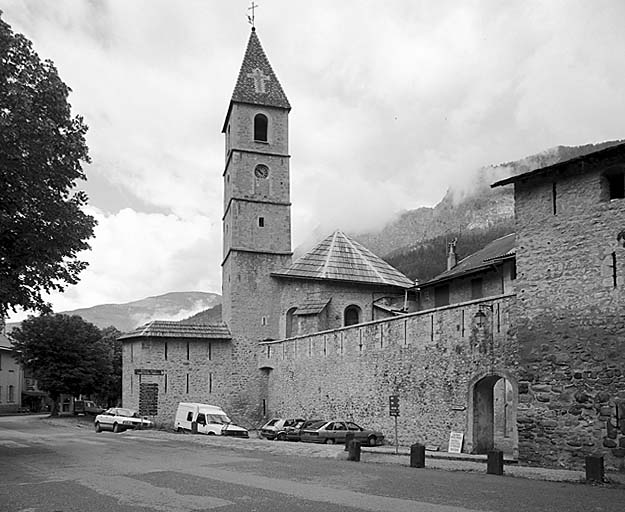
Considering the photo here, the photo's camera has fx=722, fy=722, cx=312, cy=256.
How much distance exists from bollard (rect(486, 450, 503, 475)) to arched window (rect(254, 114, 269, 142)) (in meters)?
31.1

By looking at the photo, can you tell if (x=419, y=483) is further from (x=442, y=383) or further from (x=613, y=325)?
(x=442, y=383)

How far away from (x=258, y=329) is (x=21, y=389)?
40454 millimetres

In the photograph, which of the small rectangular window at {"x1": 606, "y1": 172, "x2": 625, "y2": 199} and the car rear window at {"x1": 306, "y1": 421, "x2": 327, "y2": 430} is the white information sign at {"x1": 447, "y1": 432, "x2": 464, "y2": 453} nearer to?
the car rear window at {"x1": 306, "y1": 421, "x2": 327, "y2": 430}

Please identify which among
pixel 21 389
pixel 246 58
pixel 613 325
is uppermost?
pixel 246 58

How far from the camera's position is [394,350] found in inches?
1083

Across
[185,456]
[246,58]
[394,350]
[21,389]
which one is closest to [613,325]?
[394,350]

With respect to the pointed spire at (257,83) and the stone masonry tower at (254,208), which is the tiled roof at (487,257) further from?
the pointed spire at (257,83)

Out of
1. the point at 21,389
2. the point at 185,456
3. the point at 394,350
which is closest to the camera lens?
the point at 185,456

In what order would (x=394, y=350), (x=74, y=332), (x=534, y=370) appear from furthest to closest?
(x=74, y=332)
(x=394, y=350)
(x=534, y=370)

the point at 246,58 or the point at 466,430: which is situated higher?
the point at 246,58

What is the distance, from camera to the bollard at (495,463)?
1772 centimetres

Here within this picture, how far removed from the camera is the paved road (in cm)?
1253

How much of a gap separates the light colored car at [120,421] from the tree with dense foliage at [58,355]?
14.5m

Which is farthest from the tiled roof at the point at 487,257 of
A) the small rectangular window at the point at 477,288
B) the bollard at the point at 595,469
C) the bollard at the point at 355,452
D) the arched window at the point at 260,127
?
the arched window at the point at 260,127
